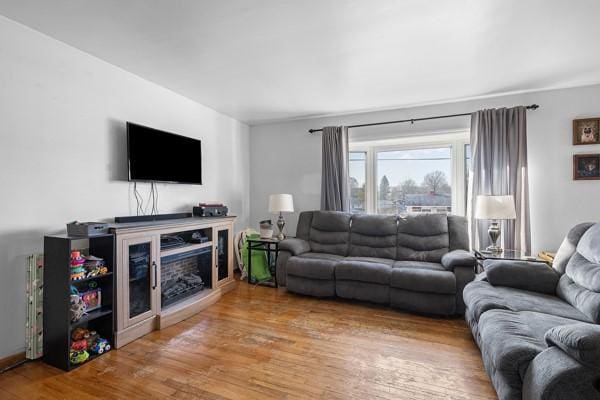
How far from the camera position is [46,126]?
214cm

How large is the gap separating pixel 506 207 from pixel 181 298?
137 inches

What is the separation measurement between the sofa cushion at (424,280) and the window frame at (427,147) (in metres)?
1.31

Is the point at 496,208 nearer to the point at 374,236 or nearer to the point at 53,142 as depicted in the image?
the point at 374,236

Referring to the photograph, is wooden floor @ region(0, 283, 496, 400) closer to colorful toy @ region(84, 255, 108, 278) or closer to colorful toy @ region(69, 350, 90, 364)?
colorful toy @ region(69, 350, 90, 364)

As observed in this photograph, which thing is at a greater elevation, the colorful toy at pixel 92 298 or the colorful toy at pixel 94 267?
the colorful toy at pixel 94 267

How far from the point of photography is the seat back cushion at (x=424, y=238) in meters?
3.25

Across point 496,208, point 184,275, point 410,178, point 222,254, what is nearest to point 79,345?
point 184,275

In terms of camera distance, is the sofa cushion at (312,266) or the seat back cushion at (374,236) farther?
the seat back cushion at (374,236)

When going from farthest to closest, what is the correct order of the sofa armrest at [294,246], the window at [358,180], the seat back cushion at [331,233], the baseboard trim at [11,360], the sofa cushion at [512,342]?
the window at [358,180] < the seat back cushion at [331,233] < the sofa armrest at [294,246] < the baseboard trim at [11,360] < the sofa cushion at [512,342]

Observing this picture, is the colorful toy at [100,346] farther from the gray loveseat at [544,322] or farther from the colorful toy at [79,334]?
the gray loveseat at [544,322]

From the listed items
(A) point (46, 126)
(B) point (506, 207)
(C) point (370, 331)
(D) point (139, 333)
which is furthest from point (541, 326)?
(A) point (46, 126)

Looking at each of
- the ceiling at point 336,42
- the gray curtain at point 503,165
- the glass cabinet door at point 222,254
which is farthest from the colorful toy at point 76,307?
the gray curtain at point 503,165

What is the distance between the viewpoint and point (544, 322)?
1672 millimetres

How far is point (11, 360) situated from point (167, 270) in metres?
1.21
